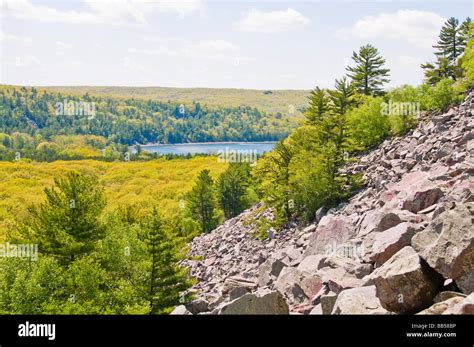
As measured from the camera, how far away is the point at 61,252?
34281 mm

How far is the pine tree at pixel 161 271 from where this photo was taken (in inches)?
1273

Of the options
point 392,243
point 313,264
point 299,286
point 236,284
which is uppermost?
point 392,243

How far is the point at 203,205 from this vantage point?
76.7 meters

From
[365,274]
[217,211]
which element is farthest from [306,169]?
[217,211]

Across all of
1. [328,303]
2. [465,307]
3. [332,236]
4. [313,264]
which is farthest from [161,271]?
[465,307]

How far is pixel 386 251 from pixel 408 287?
4117 millimetres

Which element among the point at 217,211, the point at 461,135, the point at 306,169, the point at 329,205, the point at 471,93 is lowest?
the point at 217,211

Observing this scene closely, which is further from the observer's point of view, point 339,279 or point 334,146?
point 334,146

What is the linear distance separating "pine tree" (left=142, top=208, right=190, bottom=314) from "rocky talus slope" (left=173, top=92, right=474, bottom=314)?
2.48 m

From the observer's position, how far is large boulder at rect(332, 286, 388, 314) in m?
12.9

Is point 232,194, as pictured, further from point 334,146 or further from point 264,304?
point 264,304
